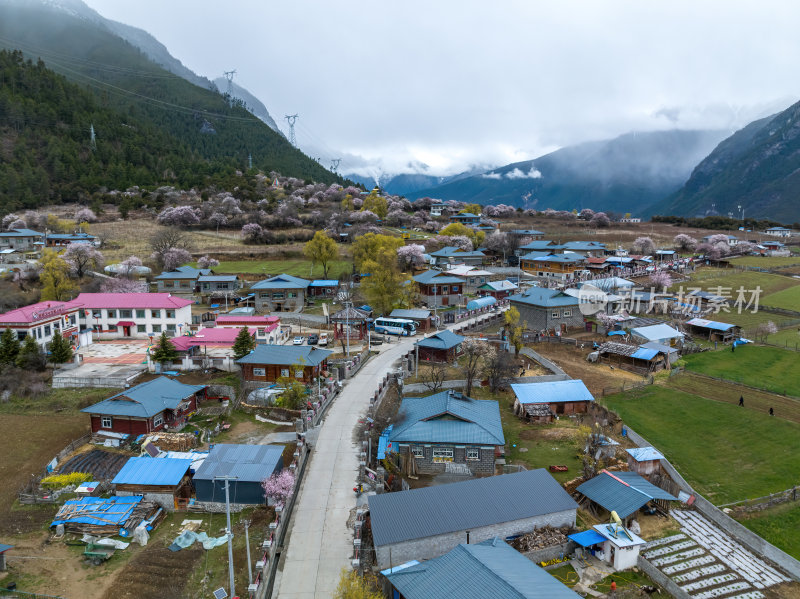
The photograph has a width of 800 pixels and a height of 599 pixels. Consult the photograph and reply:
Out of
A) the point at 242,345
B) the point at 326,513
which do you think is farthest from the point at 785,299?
the point at 326,513

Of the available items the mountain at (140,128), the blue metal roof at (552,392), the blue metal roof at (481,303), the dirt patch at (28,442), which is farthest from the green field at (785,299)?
the mountain at (140,128)

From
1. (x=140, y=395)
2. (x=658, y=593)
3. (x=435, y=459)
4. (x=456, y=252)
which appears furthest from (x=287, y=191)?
(x=658, y=593)

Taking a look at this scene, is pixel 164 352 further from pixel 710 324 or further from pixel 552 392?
pixel 710 324

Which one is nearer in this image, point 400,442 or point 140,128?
point 400,442

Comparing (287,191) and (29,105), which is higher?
(29,105)

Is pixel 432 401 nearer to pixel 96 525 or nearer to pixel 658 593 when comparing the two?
pixel 658 593

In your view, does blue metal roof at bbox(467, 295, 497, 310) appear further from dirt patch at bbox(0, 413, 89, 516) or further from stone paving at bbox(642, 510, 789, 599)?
dirt patch at bbox(0, 413, 89, 516)
